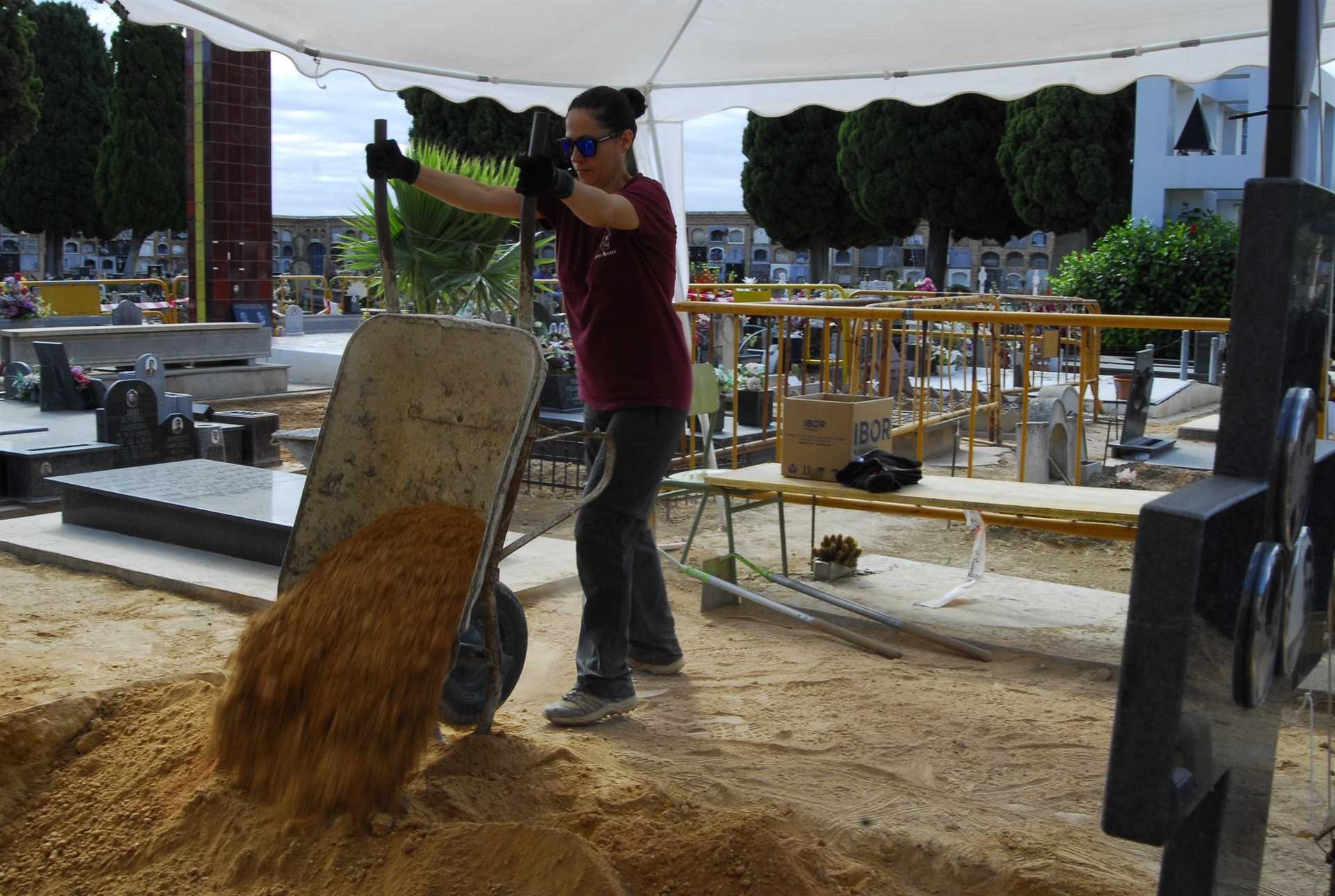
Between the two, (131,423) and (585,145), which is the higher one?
(585,145)

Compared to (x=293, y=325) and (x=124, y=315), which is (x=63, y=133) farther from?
(x=124, y=315)

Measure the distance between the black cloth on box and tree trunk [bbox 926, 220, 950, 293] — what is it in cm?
3034

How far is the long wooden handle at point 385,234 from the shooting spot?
3438mm

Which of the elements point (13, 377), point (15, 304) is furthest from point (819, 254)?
point (13, 377)

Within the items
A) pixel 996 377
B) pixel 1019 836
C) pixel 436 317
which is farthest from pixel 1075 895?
pixel 996 377

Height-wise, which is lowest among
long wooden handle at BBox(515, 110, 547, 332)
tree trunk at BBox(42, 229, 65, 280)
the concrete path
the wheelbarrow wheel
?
the concrete path

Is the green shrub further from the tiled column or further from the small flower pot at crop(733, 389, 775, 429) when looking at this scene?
the tiled column

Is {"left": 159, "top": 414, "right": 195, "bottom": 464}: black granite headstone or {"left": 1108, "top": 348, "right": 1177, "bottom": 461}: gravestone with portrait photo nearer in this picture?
{"left": 1108, "top": 348, "right": 1177, "bottom": 461}: gravestone with portrait photo

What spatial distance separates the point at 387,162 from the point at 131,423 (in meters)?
5.43

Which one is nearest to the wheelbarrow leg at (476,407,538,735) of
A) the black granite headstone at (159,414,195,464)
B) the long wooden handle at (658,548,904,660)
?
the long wooden handle at (658,548,904,660)

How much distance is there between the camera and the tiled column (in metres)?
15.0

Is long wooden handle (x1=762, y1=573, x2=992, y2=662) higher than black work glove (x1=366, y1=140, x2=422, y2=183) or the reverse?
the reverse

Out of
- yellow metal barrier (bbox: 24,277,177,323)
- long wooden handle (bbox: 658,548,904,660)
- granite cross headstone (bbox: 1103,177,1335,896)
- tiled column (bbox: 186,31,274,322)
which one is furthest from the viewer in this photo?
yellow metal barrier (bbox: 24,277,177,323)

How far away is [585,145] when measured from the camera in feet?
11.7
